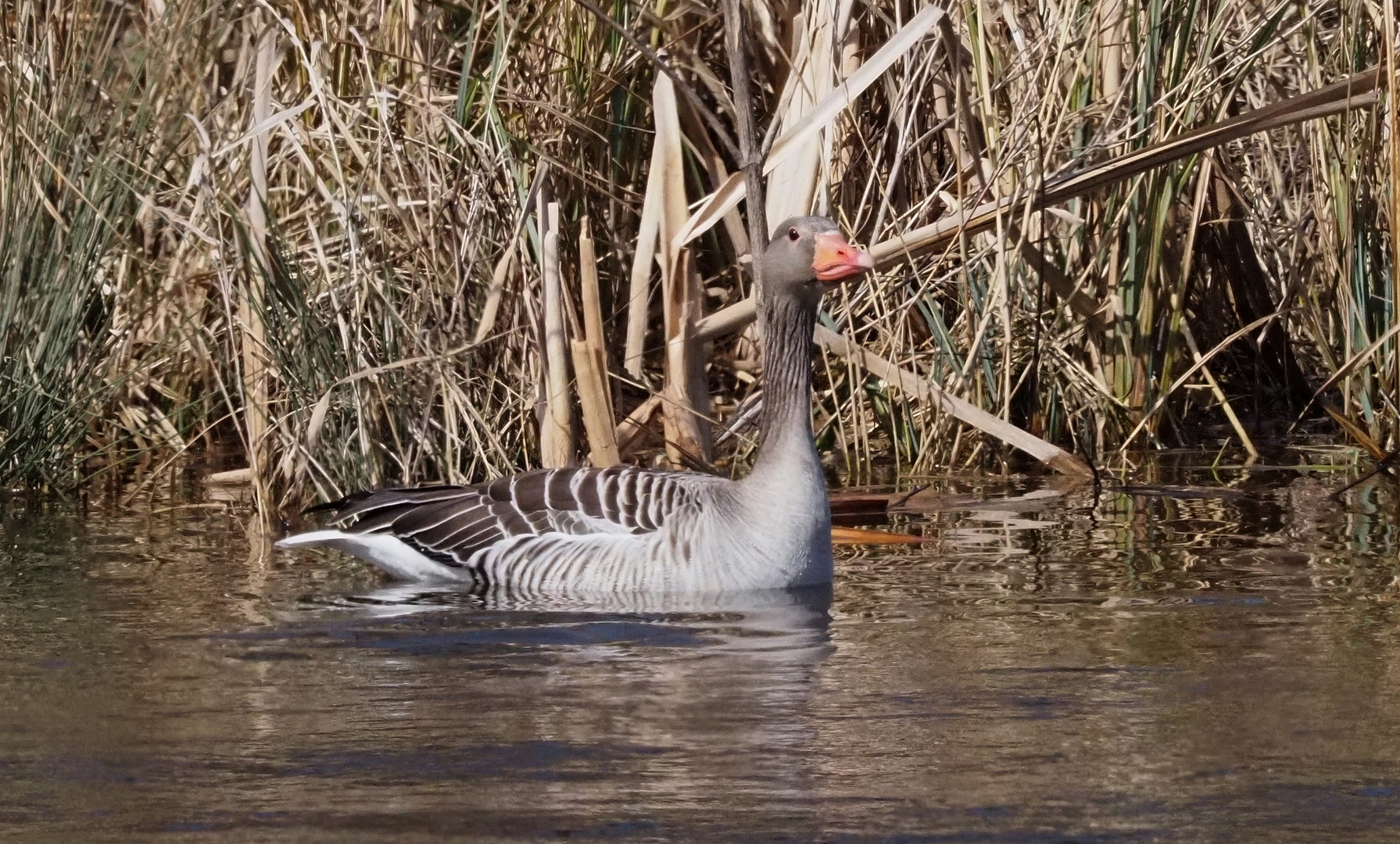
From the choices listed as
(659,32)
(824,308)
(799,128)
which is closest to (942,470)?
(824,308)

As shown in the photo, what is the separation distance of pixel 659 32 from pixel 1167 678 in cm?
503

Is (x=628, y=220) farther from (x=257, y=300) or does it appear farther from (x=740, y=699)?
(x=740, y=699)

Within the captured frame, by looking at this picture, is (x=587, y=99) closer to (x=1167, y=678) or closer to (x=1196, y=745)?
(x=1167, y=678)

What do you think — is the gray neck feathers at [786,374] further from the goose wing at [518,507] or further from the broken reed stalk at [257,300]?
the broken reed stalk at [257,300]

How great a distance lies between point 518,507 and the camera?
23.0ft

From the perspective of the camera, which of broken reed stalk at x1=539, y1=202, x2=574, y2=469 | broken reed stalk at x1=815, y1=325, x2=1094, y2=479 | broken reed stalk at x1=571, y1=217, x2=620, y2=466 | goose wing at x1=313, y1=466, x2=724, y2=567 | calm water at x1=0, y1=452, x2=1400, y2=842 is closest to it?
calm water at x1=0, y1=452, x2=1400, y2=842

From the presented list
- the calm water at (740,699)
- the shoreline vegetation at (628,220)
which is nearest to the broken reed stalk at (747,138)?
the shoreline vegetation at (628,220)

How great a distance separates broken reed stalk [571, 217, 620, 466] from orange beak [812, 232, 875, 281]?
138cm

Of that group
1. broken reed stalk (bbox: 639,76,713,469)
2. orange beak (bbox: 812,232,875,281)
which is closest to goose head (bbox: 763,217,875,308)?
orange beak (bbox: 812,232,875,281)

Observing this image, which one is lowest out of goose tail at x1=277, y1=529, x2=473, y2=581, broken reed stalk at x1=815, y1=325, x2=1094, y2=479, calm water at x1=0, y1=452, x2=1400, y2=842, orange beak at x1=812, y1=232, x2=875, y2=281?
calm water at x1=0, y1=452, x2=1400, y2=842

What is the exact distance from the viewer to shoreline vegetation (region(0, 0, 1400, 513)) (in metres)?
8.10

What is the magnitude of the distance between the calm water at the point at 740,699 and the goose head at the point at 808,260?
1.05 metres

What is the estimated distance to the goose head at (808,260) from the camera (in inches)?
271

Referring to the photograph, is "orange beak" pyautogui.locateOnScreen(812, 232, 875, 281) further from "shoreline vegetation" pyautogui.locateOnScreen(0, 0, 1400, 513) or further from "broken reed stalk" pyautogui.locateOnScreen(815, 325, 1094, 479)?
"broken reed stalk" pyautogui.locateOnScreen(815, 325, 1094, 479)
